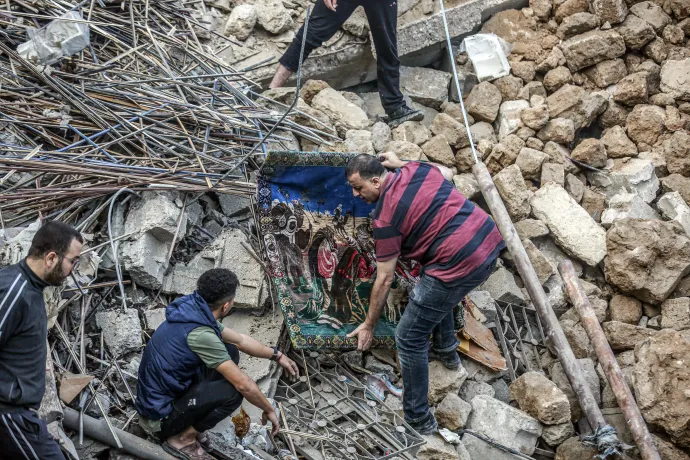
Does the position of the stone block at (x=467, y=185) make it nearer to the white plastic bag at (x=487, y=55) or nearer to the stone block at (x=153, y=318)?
the white plastic bag at (x=487, y=55)

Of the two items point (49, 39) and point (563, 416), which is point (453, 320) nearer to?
point (563, 416)

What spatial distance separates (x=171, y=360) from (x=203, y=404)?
33cm

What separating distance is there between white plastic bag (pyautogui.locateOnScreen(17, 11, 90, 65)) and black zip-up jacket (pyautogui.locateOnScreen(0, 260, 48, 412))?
2.91 meters

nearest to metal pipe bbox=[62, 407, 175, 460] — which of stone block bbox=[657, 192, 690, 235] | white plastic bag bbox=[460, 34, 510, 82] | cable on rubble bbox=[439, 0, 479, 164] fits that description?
cable on rubble bbox=[439, 0, 479, 164]

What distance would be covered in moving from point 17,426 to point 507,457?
3.32 metres

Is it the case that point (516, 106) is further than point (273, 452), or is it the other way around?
point (516, 106)

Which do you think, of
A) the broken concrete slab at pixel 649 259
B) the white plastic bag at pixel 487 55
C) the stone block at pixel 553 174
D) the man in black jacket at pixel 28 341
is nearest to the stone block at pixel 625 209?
the broken concrete slab at pixel 649 259

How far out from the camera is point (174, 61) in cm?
693

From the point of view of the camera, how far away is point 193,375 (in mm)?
4559

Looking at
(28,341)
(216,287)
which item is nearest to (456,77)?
(216,287)

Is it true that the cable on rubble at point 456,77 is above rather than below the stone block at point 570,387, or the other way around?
above

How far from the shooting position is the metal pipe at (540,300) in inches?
224

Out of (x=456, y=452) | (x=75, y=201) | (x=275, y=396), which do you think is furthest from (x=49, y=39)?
(x=456, y=452)

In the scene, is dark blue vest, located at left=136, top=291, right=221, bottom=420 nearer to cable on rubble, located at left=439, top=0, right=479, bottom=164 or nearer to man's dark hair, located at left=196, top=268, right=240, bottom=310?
man's dark hair, located at left=196, top=268, right=240, bottom=310
